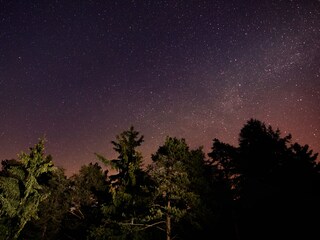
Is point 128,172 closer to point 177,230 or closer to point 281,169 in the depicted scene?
point 177,230

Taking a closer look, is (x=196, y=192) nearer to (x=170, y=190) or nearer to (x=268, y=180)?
(x=170, y=190)

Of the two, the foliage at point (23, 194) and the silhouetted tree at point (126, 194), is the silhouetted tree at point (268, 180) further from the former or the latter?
the foliage at point (23, 194)

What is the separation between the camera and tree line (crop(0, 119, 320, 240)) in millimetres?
17938

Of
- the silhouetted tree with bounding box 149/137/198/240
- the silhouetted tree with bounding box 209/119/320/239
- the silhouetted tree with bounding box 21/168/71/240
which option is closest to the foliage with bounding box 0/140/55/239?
the silhouetted tree with bounding box 149/137/198/240

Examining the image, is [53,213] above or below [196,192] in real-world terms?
above

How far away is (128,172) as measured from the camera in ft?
68.6

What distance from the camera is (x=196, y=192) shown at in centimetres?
2102

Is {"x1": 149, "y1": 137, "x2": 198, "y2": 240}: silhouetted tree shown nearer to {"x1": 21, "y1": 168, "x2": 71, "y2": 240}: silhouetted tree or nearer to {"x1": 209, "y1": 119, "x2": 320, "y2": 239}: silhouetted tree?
{"x1": 209, "y1": 119, "x2": 320, "y2": 239}: silhouetted tree

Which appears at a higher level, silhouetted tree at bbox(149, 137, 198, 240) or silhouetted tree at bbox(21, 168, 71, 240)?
silhouetted tree at bbox(21, 168, 71, 240)

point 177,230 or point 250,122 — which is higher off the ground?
point 250,122

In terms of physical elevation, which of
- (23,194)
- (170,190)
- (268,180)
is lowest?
(170,190)

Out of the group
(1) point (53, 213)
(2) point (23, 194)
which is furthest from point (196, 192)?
(1) point (53, 213)

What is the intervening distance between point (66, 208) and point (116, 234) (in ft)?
101

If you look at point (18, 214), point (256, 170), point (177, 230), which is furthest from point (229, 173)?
point (18, 214)
